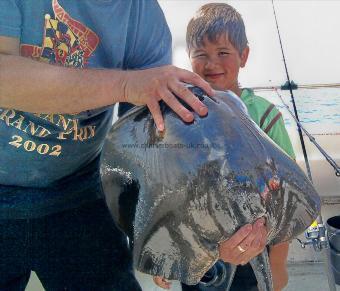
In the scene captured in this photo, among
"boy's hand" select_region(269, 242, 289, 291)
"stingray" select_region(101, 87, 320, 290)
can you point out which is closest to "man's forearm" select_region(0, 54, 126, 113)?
"stingray" select_region(101, 87, 320, 290)

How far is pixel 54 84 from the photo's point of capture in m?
1.23

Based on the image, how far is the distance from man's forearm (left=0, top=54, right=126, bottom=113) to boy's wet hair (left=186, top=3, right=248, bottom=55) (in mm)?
996

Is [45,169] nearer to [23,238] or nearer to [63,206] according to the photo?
[63,206]

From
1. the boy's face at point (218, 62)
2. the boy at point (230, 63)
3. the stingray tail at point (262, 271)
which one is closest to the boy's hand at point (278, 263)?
the boy at point (230, 63)

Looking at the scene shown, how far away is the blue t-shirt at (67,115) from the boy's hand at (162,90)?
540mm

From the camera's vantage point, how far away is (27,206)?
167 centimetres

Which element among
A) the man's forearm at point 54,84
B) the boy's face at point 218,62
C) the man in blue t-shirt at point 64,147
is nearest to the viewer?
the man's forearm at point 54,84

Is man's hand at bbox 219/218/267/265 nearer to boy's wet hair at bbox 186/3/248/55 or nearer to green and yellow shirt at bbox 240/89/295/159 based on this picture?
green and yellow shirt at bbox 240/89/295/159

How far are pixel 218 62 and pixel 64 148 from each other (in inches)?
36.8

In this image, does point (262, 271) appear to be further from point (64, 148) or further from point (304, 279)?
point (304, 279)

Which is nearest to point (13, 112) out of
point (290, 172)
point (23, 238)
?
point (23, 238)

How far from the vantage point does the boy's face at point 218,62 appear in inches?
81.0

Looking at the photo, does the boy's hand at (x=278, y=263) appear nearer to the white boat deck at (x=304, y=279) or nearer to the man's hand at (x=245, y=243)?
the man's hand at (x=245, y=243)

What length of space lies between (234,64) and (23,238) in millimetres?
1367
